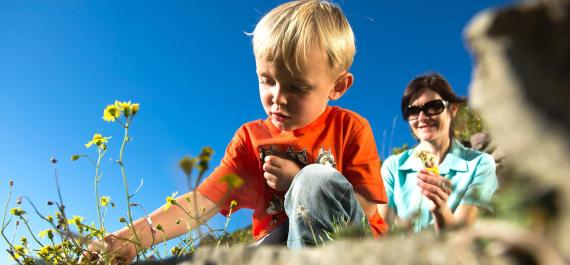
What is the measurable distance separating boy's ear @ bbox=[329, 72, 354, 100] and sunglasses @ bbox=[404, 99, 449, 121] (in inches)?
85.1

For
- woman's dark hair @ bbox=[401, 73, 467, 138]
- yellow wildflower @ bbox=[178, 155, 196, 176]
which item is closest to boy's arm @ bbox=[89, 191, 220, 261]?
yellow wildflower @ bbox=[178, 155, 196, 176]

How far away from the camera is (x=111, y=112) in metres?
2.53

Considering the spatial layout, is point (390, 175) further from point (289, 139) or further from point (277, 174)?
point (277, 174)

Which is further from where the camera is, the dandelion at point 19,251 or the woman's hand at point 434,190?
the woman's hand at point 434,190

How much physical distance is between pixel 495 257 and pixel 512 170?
0.18 m

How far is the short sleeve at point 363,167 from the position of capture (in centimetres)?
349

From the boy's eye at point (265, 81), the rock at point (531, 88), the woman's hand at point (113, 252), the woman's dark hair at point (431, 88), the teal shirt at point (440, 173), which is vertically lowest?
the teal shirt at point (440, 173)

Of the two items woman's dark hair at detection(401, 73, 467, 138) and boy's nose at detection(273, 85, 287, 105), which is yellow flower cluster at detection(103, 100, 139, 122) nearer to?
boy's nose at detection(273, 85, 287, 105)

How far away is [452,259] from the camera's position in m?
0.90

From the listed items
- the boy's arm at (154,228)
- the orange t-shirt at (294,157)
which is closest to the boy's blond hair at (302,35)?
the orange t-shirt at (294,157)

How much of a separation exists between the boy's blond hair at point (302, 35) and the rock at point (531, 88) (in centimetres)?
265

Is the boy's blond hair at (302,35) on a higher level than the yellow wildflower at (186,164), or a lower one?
higher

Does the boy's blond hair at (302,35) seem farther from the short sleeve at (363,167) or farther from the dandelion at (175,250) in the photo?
the dandelion at (175,250)

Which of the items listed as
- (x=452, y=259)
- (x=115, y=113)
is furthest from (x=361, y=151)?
(x=452, y=259)
